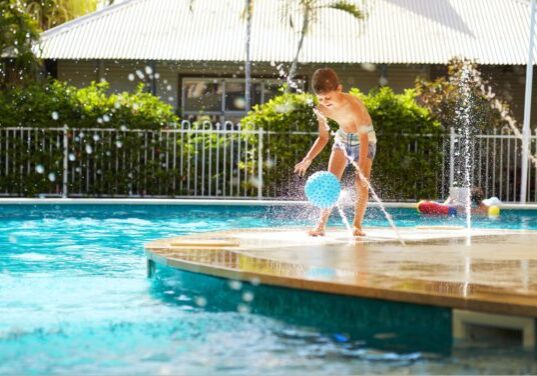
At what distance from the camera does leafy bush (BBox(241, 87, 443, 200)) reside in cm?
1738

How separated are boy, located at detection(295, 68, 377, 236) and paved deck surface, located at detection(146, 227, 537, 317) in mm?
570

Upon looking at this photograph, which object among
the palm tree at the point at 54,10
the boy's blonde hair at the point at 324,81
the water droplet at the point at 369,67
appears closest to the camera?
the boy's blonde hair at the point at 324,81

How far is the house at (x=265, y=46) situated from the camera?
23250 millimetres

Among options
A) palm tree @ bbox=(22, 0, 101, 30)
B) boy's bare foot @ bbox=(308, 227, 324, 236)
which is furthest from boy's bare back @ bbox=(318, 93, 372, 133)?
palm tree @ bbox=(22, 0, 101, 30)

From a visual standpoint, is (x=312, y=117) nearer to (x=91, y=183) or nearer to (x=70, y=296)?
(x=91, y=183)

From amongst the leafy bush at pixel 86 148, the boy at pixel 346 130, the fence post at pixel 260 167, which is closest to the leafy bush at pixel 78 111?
the leafy bush at pixel 86 148

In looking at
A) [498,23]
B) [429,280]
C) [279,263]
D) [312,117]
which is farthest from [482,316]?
[498,23]

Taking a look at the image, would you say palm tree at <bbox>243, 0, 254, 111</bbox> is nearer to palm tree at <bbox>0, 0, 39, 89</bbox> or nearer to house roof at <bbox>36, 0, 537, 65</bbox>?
house roof at <bbox>36, 0, 537, 65</bbox>

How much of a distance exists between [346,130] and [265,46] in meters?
14.5

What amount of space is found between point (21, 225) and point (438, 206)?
18.8ft

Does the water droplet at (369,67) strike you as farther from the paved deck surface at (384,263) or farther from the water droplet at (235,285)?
the water droplet at (235,285)

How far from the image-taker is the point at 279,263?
7.35 m

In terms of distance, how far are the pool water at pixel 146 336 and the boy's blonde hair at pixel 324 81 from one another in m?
2.13

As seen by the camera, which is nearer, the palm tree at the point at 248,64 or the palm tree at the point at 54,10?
the palm tree at the point at 248,64
